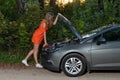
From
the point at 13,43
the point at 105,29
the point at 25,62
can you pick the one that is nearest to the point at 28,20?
the point at 13,43

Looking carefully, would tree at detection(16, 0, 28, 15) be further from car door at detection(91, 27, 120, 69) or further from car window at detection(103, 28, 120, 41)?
car door at detection(91, 27, 120, 69)

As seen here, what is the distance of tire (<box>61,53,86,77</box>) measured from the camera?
35.7ft

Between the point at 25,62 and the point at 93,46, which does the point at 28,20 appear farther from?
the point at 93,46

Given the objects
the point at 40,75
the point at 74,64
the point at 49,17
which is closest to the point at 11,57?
the point at 49,17

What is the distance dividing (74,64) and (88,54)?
0.50m

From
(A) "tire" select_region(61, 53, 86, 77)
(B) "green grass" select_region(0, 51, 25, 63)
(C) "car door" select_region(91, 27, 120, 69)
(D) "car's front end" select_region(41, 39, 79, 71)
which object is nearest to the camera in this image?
(C) "car door" select_region(91, 27, 120, 69)

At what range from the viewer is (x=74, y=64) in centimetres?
1091

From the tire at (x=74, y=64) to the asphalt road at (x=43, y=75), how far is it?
0.16m

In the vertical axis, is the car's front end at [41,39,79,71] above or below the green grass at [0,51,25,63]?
above

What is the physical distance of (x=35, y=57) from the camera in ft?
40.2

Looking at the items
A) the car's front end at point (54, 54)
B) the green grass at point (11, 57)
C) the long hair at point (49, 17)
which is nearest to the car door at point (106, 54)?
the car's front end at point (54, 54)

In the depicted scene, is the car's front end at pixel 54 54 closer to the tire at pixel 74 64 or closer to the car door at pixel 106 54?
the tire at pixel 74 64

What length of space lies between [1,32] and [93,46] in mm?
4224

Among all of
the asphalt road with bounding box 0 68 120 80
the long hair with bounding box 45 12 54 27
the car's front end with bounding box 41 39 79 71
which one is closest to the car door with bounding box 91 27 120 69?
the asphalt road with bounding box 0 68 120 80
